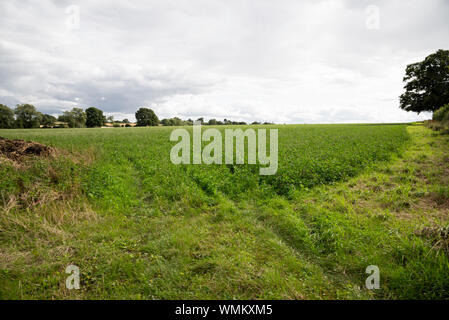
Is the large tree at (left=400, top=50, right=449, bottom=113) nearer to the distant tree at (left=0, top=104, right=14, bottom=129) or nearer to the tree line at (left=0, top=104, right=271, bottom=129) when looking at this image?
the tree line at (left=0, top=104, right=271, bottom=129)

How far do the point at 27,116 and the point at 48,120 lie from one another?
890 cm

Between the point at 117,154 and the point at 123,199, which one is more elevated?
the point at 117,154

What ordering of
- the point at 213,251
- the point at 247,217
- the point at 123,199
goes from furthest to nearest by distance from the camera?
the point at 123,199 < the point at 247,217 < the point at 213,251

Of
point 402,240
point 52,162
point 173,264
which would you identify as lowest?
point 173,264

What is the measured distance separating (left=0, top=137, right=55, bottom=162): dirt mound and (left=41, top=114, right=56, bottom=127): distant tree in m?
74.9

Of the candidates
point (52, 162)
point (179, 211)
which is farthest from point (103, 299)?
point (52, 162)

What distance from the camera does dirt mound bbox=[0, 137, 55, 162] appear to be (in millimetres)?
9130

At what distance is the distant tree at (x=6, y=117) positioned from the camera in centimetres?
5325

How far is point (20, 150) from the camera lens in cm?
991

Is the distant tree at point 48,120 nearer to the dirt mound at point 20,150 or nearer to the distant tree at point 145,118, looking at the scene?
the distant tree at point 145,118

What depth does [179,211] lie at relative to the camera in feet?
22.8

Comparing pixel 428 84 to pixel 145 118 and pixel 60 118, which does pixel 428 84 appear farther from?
pixel 60 118

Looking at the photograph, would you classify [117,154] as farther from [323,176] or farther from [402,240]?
[402,240]
